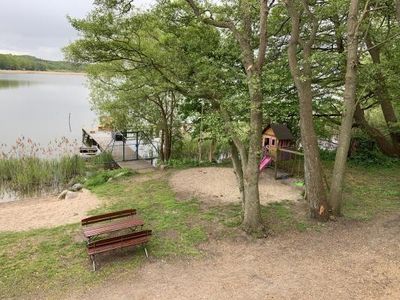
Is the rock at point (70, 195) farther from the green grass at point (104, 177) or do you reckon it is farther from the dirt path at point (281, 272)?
the dirt path at point (281, 272)

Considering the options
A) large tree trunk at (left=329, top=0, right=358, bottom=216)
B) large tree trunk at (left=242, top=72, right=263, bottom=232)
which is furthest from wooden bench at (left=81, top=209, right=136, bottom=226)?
large tree trunk at (left=329, top=0, right=358, bottom=216)

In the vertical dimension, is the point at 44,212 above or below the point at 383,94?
below

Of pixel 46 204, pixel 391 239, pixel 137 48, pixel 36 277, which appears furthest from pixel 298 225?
pixel 46 204

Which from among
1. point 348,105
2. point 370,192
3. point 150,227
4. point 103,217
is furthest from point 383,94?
point 103,217

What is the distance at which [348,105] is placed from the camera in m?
7.51

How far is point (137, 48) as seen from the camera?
28.7 ft

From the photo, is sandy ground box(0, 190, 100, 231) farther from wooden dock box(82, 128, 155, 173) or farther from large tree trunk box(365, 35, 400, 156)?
large tree trunk box(365, 35, 400, 156)

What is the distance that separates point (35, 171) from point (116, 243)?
865 cm

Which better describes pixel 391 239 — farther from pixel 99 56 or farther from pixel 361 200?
pixel 99 56

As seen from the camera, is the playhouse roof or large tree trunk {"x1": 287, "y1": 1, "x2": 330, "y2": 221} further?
the playhouse roof

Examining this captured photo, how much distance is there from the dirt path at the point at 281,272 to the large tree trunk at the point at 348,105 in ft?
3.67

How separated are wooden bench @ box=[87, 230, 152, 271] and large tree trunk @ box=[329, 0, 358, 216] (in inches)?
179

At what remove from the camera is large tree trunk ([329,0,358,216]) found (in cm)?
725

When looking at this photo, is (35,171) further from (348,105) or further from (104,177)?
(348,105)
